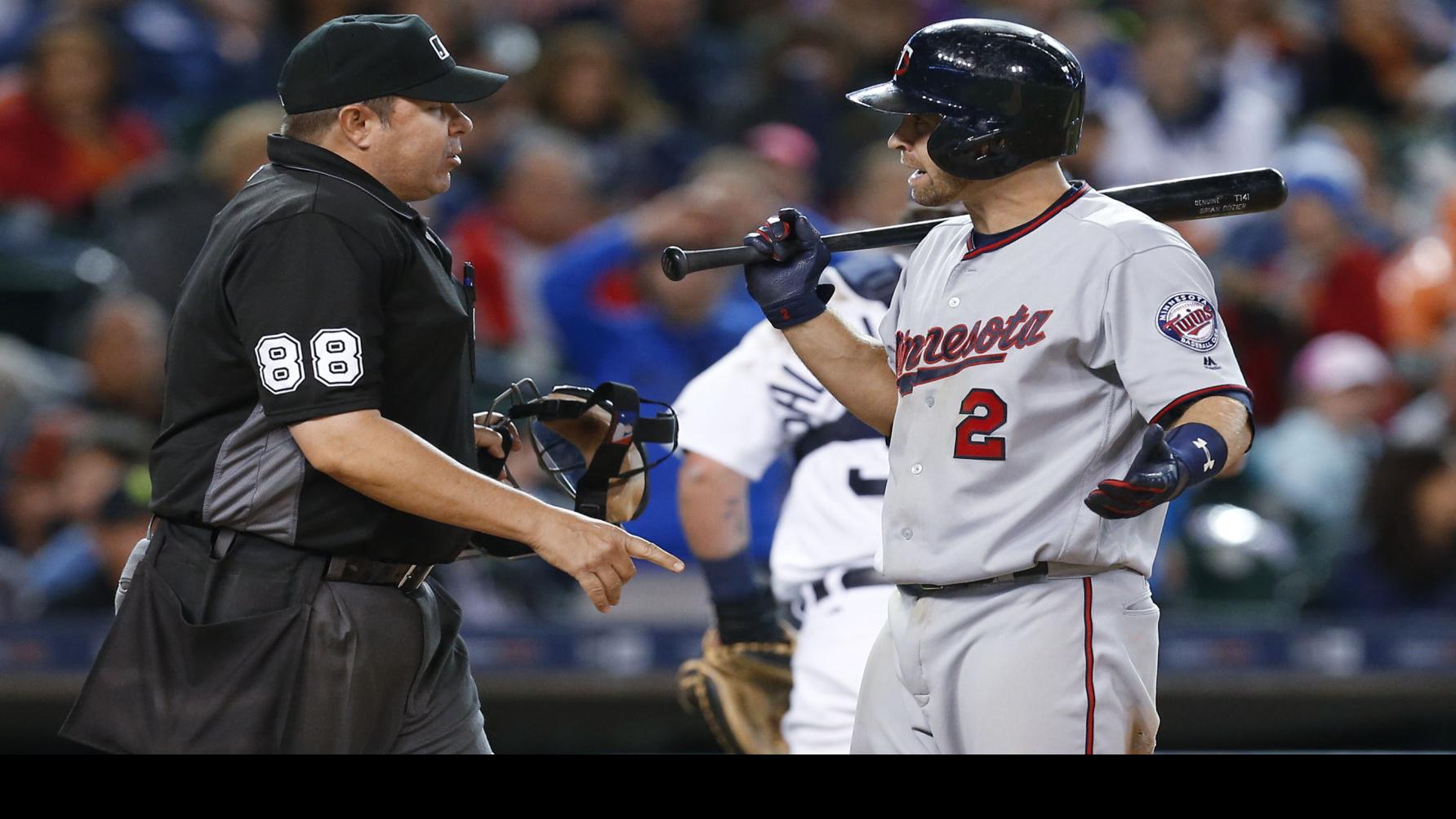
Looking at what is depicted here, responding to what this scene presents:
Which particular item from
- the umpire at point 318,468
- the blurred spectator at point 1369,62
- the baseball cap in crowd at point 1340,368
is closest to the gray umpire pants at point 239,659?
the umpire at point 318,468

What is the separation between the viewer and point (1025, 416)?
2836 millimetres

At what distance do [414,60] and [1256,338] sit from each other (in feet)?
16.7

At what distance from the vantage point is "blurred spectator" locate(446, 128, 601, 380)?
685 cm

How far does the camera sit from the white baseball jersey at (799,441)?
3.98 metres

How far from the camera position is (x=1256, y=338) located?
23.8 feet

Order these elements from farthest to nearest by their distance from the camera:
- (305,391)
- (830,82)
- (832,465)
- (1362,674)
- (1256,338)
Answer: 1. (830,82)
2. (1256,338)
3. (1362,674)
4. (832,465)
5. (305,391)

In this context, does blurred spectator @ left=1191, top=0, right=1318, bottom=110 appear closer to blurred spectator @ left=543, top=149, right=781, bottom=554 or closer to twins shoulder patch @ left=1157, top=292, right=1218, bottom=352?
blurred spectator @ left=543, top=149, right=781, bottom=554

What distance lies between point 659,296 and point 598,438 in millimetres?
3091

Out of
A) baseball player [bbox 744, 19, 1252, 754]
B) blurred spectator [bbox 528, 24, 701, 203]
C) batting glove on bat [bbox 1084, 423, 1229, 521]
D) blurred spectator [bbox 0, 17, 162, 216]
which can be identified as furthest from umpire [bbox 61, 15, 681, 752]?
blurred spectator [bbox 528, 24, 701, 203]

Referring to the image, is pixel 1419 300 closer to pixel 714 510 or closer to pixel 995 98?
pixel 714 510

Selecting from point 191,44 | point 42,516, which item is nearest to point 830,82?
point 191,44

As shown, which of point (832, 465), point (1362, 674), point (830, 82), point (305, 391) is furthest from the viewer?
point (830, 82)

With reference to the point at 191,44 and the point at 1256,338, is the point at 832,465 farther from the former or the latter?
the point at 191,44

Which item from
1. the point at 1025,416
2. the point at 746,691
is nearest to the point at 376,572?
the point at 1025,416
